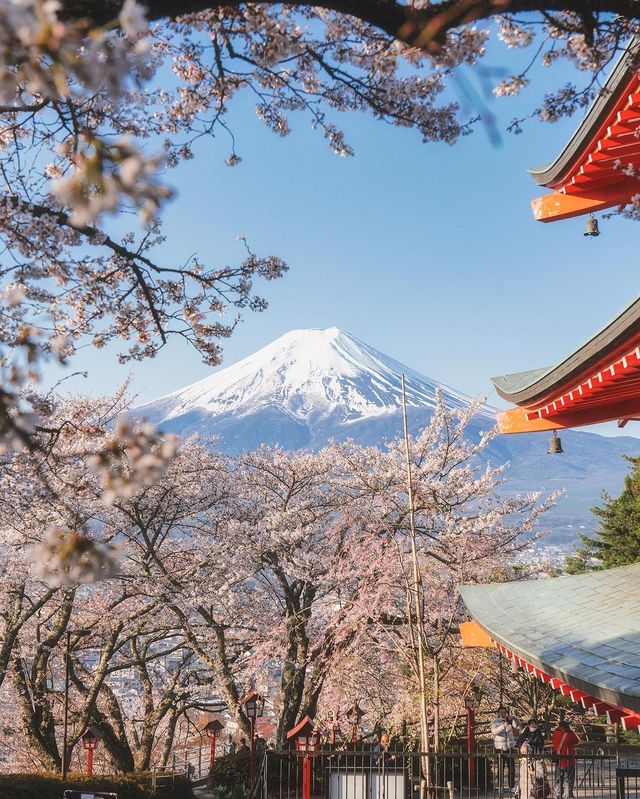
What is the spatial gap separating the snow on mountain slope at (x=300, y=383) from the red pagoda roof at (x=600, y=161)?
16026 cm

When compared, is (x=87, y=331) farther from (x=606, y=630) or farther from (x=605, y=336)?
(x=606, y=630)

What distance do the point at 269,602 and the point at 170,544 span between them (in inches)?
93.0

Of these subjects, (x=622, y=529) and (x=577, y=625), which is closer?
(x=577, y=625)

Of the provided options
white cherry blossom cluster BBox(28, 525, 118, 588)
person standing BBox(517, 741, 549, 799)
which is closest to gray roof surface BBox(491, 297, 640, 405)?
white cherry blossom cluster BBox(28, 525, 118, 588)

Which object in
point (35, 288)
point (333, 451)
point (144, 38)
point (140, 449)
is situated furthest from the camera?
point (333, 451)

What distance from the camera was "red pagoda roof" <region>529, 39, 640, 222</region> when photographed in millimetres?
5699

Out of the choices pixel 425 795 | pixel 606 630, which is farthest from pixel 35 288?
pixel 425 795

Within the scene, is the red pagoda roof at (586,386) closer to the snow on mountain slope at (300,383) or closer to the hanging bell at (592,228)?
the hanging bell at (592,228)

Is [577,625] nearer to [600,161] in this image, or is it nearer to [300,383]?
[600,161]

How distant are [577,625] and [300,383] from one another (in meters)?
193

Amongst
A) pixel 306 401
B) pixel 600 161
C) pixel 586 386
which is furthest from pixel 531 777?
pixel 306 401

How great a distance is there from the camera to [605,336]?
506cm

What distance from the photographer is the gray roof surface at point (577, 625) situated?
5.17m

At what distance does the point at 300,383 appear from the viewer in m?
199
